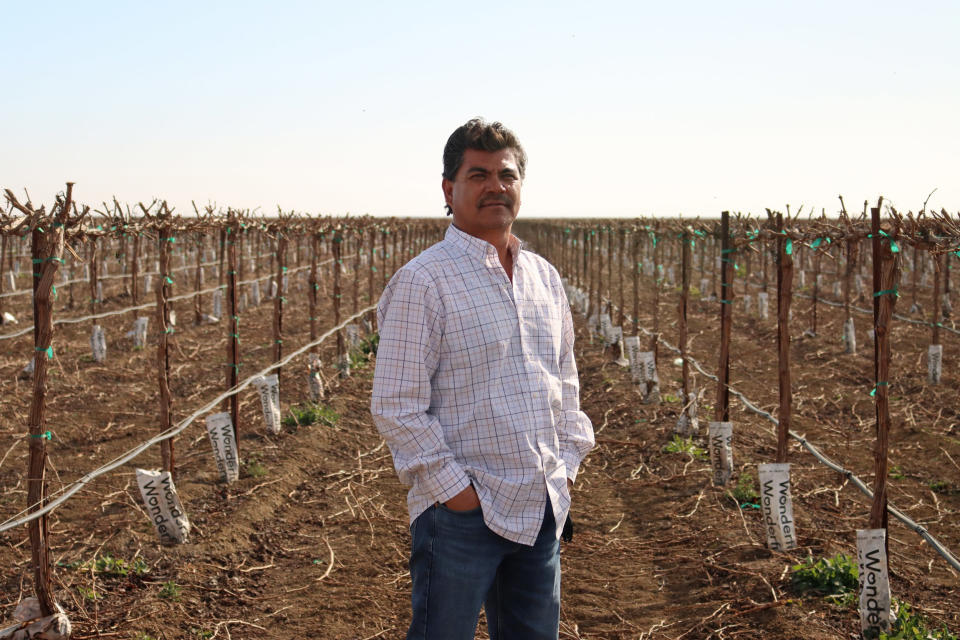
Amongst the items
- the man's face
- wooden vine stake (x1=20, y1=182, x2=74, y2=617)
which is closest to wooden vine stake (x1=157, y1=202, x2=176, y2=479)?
wooden vine stake (x1=20, y1=182, x2=74, y2=617)

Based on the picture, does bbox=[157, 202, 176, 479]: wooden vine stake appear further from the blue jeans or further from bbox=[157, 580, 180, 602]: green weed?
the blue jeans

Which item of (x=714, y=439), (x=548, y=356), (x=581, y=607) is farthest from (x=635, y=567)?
(x=548, y=356)

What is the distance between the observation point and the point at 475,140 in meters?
2.32

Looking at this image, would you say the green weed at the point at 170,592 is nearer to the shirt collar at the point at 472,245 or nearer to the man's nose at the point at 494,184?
the shirt collar at the point at 472,245

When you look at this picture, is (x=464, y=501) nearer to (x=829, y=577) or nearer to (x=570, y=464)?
(x=570, y=464)

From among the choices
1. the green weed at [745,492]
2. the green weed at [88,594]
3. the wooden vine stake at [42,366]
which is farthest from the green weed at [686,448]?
the wooden vine stake at [42,366]

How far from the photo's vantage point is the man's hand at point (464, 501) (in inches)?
84.7

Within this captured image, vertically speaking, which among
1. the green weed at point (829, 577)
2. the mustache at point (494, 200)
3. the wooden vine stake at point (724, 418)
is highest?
the mustache at point (494, 200)

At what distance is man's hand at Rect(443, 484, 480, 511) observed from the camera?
215 cm

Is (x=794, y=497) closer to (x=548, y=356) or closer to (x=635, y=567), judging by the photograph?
(x=635, y=567)

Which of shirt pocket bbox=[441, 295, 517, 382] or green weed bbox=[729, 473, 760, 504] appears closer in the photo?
shirt pocket bbox=[441, 295, 517, 382]

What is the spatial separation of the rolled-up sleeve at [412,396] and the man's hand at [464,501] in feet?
0.05

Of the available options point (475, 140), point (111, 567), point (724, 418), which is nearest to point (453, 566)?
point (475, 140)

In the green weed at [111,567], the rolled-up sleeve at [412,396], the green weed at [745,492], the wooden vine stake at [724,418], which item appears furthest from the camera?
the wooden vine stake at [724,418]
